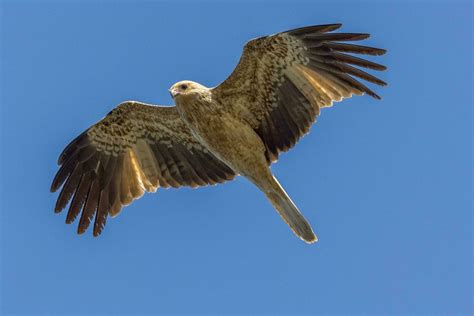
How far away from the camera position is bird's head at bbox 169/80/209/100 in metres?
14.5

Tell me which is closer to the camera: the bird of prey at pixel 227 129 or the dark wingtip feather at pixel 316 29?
the dark wingtip feather at pixel 316 29

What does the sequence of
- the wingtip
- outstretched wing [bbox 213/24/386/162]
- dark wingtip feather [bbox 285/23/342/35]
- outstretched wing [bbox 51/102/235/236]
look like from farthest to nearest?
1. outstretched wing [bbox 51/102/235/236]
2. outstretched wing [bbox 213/24/386/162]
3. the wingtip
4. dark wingtip feather [bbox 285/23/342/35]

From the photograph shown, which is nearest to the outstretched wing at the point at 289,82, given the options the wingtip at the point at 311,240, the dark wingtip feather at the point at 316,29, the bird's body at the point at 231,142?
the dark wingtip feather at the point at 316,29

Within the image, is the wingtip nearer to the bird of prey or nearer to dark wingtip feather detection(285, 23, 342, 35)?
the bird of prey

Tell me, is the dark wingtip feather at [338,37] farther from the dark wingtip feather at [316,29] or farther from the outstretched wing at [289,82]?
the dark wingtip feather at [316,29]

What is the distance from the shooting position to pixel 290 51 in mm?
14992

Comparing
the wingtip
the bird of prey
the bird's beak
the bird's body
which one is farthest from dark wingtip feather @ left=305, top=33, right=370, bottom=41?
the wingtip

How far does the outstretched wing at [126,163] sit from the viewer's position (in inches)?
632

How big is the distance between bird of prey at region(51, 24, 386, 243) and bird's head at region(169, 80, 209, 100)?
0.05 feet

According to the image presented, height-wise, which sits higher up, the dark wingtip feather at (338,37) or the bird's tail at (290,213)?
the dark wingtip feather at (338,37)

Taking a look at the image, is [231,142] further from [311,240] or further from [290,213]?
[311,240]

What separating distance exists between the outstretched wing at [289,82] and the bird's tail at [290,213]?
62cm

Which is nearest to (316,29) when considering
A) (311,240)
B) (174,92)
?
(174,92)

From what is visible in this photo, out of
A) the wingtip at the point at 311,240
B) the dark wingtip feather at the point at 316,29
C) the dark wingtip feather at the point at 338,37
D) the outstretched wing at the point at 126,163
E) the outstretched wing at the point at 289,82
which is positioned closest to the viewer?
the dark wingtip feather at the point at 338,37
